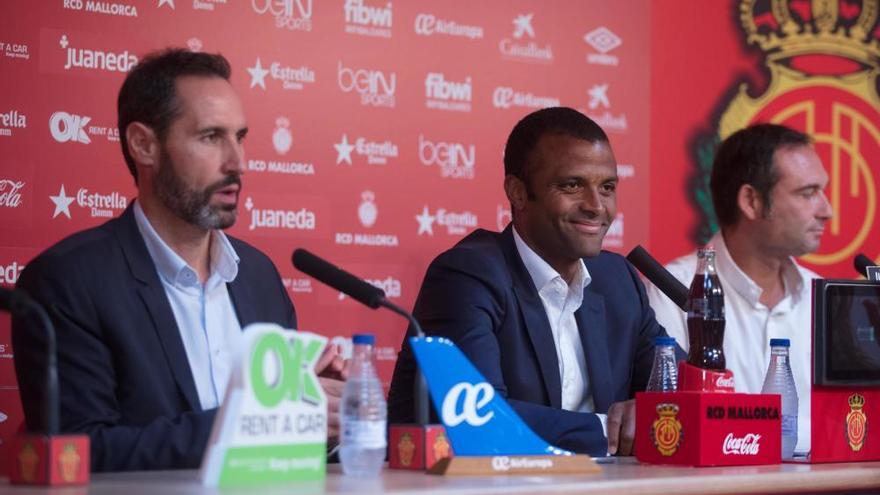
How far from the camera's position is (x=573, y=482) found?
206 centimetres

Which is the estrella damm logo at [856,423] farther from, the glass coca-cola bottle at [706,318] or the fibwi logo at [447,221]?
the fibwi logo at [447,221]

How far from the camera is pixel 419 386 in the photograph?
86.7 inches

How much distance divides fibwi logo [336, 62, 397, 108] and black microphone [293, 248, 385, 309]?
184 centimetres

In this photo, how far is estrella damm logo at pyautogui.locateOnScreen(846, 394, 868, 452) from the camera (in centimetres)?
268

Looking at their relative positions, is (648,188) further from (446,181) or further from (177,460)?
(177,460)

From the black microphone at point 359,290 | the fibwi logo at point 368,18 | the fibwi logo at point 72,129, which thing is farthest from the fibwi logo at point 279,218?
the black microphone at point 359,290

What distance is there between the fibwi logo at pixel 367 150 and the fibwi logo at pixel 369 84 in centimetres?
12

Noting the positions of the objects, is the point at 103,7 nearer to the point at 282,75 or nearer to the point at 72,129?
the point at 72,129

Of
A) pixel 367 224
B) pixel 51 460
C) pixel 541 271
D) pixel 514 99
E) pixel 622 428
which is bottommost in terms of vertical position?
pixel 622 428

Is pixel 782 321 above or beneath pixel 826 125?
beneath

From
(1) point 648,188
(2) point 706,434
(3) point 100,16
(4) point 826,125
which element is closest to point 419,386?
(2) point 706,434

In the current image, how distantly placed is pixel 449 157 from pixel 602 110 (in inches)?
25.4

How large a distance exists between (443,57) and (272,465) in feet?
8.30

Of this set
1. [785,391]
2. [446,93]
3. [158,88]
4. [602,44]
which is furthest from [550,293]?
[602,44]
